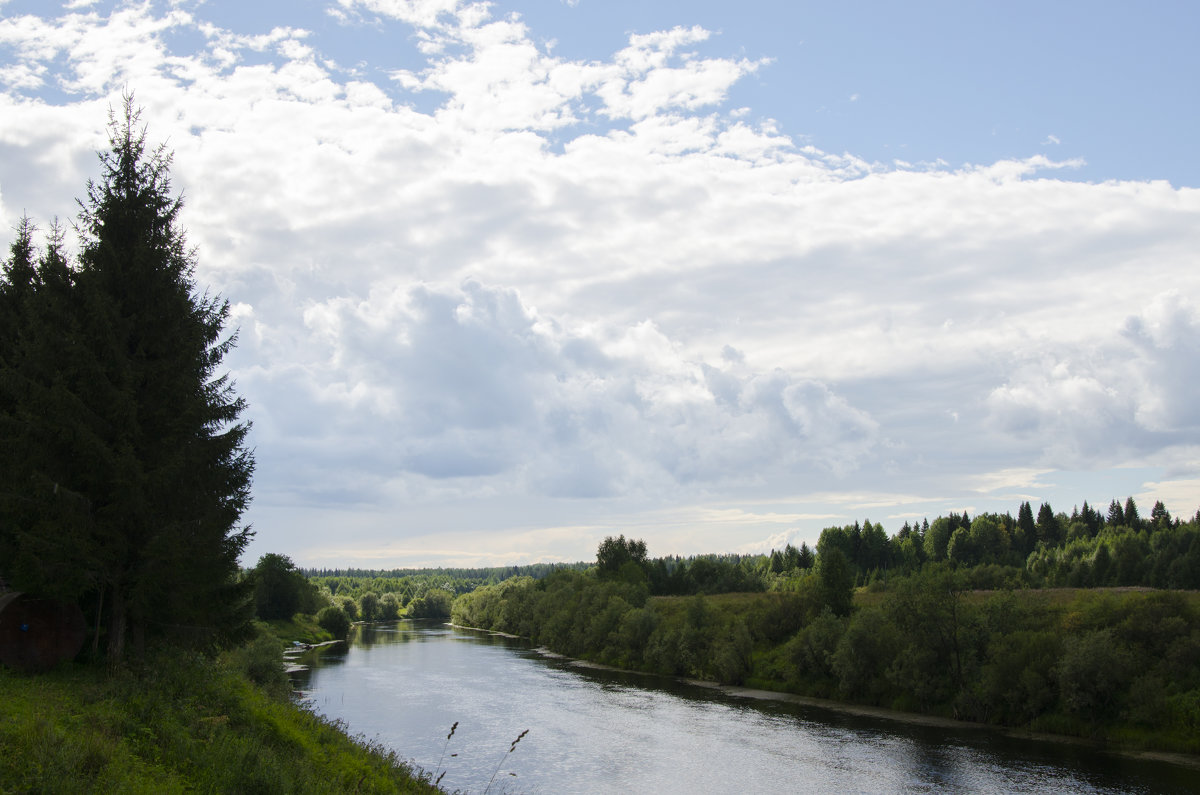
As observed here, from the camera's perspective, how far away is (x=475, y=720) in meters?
49.2

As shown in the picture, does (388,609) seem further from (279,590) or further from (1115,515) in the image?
(1115,515)

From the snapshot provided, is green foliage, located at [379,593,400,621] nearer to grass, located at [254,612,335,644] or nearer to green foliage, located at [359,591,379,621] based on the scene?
green foliage, located at [359,591,379,621]

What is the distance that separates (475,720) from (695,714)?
588 inches

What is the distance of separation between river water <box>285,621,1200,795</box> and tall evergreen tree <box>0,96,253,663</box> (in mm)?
11694

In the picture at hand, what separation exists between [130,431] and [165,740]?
8.22 metres

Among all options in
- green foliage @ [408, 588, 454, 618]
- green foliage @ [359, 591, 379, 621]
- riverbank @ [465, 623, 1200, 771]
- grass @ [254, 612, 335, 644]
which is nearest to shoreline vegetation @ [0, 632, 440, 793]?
riverbank @ [465, 623, 1200, 771]

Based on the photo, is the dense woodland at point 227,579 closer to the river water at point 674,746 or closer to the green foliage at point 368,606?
the river water at point 674,746

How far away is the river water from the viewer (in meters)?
35.7

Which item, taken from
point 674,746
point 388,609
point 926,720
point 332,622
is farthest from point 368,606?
point 674,746

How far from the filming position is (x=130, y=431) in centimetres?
2047

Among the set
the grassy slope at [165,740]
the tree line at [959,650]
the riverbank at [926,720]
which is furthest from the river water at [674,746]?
the grassy slope at [165,740]

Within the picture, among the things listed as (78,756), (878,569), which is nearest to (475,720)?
(78,756)

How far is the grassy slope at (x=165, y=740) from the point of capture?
12555mm

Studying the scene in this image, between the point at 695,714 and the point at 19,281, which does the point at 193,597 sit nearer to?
the point at 19,281
